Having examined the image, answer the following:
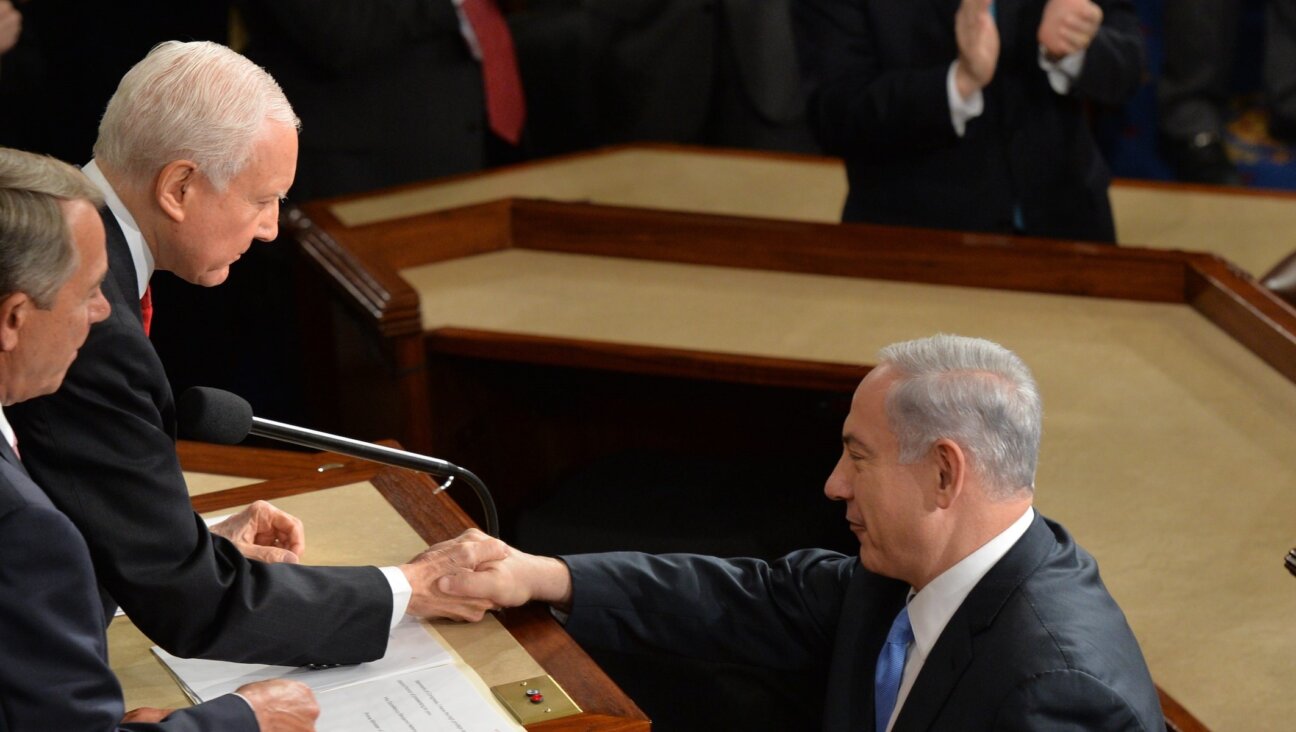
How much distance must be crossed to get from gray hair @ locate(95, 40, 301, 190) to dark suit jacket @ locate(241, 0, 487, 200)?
2424 millimetres

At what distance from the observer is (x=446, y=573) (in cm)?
207

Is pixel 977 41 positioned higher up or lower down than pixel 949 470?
higher up

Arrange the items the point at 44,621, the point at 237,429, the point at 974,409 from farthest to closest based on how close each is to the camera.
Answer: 1. the point at 237,429
2. the point at 974,409
3. the point at 44,621

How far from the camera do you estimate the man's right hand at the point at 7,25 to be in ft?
13.5

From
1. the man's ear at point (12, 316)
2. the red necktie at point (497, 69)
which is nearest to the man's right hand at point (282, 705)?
the man's ear at point (12, 316)

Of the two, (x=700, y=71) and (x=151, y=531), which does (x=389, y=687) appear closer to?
(x=151, y=531)

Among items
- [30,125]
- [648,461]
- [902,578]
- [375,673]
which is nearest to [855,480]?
[902,578]

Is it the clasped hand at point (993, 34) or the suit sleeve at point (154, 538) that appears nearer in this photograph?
the suit sleeve at point (154, 538)

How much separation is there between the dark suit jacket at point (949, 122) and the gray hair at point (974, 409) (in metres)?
1.84

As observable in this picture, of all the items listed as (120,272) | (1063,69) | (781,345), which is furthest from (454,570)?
(1063,69)

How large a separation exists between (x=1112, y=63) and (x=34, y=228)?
2.69 meters

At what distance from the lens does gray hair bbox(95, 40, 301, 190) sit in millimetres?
1922

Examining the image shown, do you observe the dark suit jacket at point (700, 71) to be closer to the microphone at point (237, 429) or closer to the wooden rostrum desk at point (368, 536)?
the wooden rostrum desk at point (368, 536)

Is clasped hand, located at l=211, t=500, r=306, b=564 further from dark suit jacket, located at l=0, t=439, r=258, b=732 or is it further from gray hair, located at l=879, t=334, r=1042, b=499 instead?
gray hair, located at l=879, t=334, r=1042, b=499
